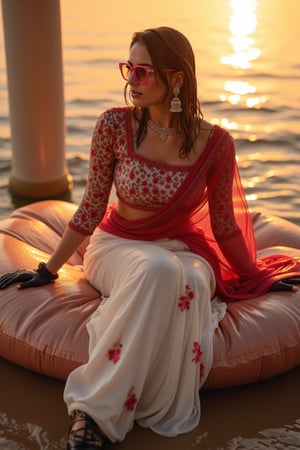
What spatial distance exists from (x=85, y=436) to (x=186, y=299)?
0.50 m

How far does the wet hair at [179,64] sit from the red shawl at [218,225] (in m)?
0.08

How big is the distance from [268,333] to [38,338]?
2.53ft

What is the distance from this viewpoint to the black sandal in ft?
7.13

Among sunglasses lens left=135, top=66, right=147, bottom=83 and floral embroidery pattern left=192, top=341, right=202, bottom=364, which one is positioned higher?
sunglasses lens left=135, top=66, right=147, bottom=83

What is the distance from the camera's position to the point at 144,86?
97.3 inches

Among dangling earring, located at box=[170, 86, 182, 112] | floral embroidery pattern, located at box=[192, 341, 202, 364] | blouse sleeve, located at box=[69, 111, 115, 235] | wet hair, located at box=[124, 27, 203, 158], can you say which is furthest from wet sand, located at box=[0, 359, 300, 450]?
dangling earring, located at box=[170, 86, 182, 112]

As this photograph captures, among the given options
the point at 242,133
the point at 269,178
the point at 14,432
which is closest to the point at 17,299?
the point at 14,432

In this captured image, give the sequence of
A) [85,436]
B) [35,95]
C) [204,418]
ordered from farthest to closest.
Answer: [35,95]
[204,418]
[85,436]

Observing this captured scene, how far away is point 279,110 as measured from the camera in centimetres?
598

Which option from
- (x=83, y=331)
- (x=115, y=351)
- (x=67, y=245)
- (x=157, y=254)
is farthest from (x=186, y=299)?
(x=67, y=245)

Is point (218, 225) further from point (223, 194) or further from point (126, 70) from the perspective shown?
point (126, 70)

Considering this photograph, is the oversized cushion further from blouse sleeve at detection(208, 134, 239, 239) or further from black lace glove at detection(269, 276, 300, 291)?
blouse sleeve at detection(208, 134, 239, 239)

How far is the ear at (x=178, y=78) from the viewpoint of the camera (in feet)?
8.15

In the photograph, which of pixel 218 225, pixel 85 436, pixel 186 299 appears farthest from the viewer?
pixel 218 225
